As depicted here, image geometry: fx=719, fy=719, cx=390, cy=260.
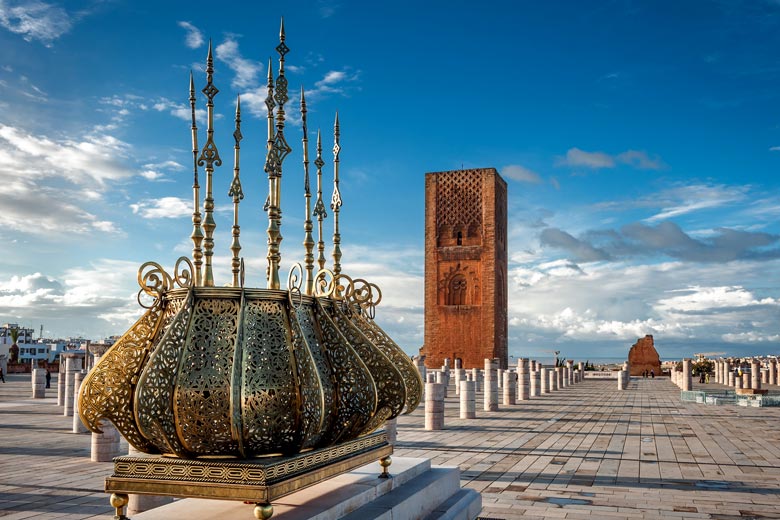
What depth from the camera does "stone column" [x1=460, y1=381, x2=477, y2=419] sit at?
14773 mm

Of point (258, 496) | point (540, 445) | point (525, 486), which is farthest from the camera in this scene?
point (540, 445)

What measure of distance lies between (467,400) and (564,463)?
20.1ft

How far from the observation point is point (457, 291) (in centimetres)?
Result: 4153

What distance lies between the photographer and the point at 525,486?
23.9ft

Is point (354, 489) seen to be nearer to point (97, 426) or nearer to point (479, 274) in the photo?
point (97, 426)

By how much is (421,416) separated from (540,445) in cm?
531

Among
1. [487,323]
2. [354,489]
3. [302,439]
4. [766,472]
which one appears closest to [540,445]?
[766,472]

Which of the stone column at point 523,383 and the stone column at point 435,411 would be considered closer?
the stone column at point 435,411

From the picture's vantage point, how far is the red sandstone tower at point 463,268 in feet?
132

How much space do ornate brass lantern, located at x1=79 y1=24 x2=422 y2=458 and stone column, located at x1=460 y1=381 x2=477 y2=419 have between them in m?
10.4

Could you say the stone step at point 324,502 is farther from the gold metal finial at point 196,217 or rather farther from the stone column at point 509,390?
the stone column at point 509,390

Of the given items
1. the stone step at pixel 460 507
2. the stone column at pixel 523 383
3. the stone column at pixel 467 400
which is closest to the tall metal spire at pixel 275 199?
the stone step at pixel 460 507

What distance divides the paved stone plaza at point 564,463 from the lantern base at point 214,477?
2742 mm

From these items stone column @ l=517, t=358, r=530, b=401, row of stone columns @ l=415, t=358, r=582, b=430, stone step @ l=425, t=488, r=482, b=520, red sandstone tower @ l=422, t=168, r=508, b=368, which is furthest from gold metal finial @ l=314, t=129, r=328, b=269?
red sandstone tower @ l=422, t=168, r=508, b=368
